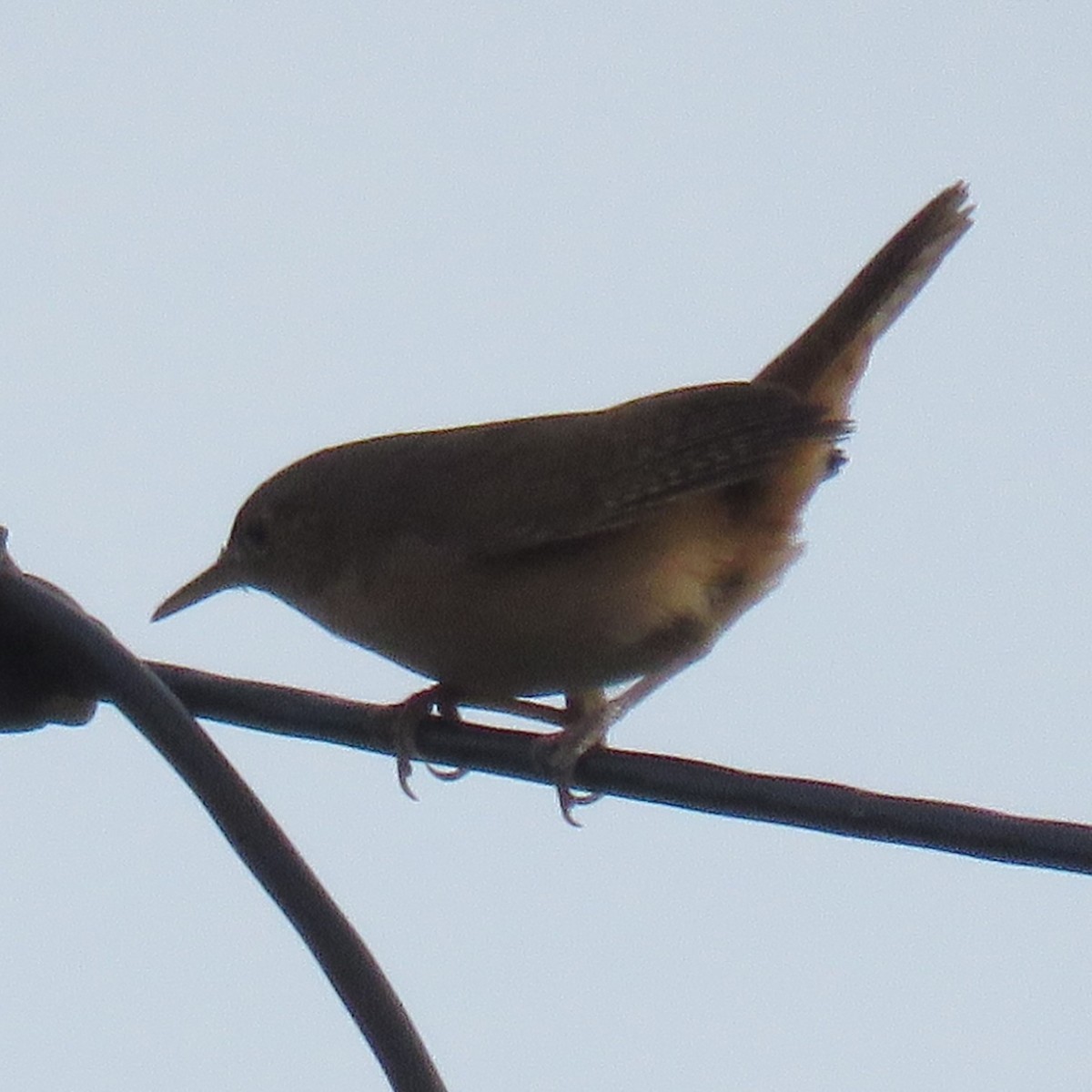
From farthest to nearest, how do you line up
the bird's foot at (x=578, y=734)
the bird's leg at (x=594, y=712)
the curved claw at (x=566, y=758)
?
1. the bird's leg at (x=594, y=712)
2. the bird's foot at (x=578, y=734)
3. the curved claw at (x=566, y=758)

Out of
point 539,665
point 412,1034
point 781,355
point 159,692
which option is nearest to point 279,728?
point 159,692

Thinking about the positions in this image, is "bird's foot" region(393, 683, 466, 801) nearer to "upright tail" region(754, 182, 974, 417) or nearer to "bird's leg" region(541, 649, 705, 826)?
"bird's leg" region(541, 649, 705, 826)

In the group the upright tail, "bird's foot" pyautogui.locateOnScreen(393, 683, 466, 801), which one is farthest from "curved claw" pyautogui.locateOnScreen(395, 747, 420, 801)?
the upright tail

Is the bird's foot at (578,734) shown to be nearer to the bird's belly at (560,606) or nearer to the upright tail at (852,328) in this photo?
the bird's belly at (560,606)

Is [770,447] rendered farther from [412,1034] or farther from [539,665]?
[412,1034]

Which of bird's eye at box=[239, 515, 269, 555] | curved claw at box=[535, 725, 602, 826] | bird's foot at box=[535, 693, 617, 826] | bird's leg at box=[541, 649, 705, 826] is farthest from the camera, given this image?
bird's eye at box=[239, 515, 269, 555]

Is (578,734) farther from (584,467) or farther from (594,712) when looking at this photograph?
(584,467)

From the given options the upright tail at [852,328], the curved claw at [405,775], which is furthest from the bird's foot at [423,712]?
the upright tail at [852,328]
